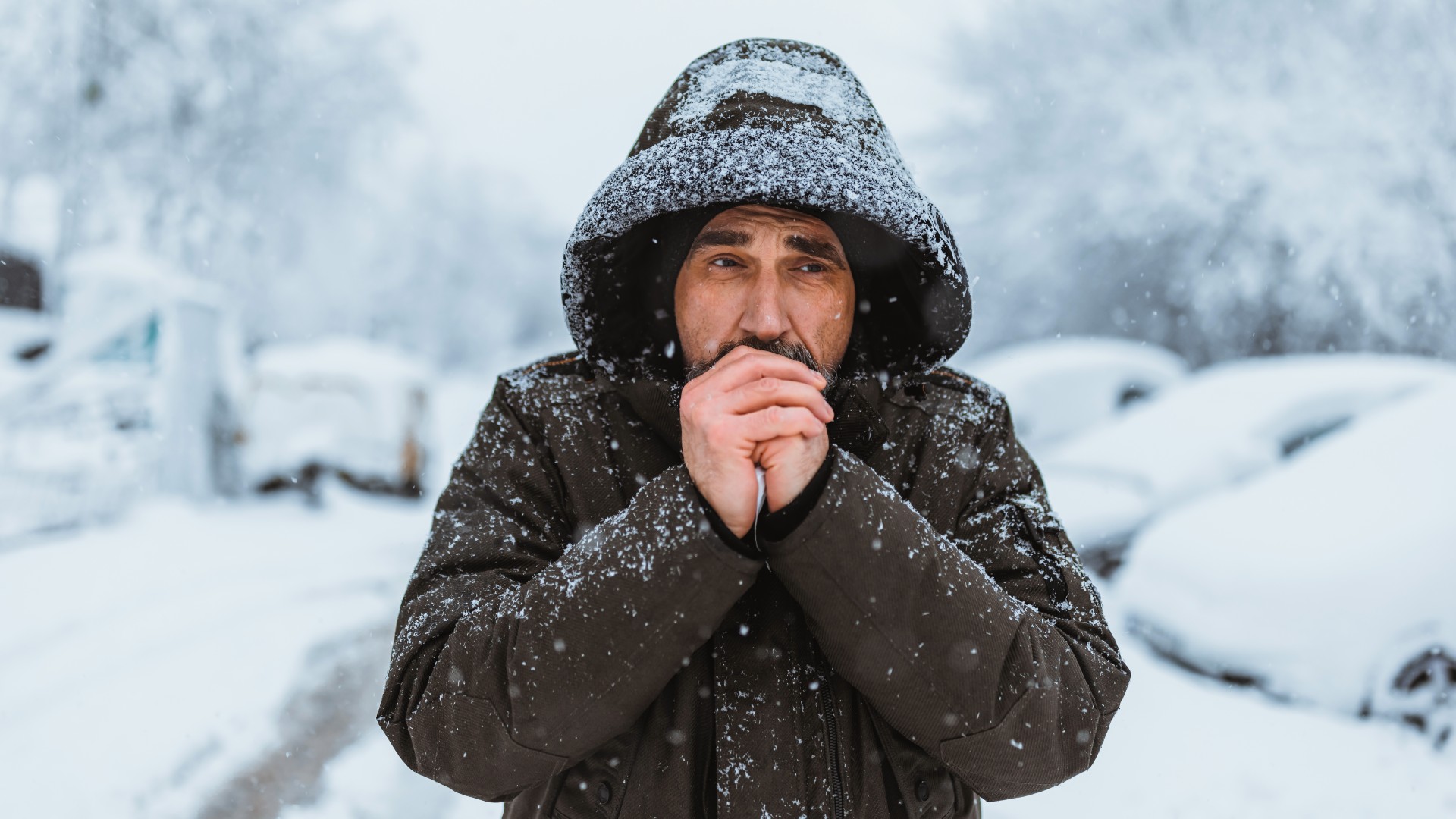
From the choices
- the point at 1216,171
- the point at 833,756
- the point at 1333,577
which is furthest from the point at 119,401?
the point at 1216,171

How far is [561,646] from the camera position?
1.10 metres

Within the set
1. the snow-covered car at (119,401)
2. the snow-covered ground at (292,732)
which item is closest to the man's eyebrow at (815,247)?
the snow-covered ground at (292,732)

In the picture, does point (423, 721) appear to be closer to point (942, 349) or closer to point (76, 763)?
point (942, 349)

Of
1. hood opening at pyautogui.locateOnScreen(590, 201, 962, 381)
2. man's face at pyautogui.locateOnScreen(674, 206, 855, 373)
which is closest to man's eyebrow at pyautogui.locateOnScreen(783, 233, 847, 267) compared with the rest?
man's face at pyautogui.locateOnScreen(674, 206, 855, 373)

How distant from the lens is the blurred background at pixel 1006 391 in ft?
10.5

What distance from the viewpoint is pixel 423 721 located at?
1162 mm

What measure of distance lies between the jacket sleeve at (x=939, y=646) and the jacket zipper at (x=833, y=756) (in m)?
0.07

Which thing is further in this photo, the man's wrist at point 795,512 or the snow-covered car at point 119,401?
the snow-covered car at point 119,401

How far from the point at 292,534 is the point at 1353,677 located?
701 centimetres

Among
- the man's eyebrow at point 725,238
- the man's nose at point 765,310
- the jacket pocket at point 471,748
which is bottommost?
the jacket pocket at point 471,748

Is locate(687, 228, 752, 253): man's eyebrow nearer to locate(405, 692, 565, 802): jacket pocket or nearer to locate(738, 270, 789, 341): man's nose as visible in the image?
locate(738, 270, 789, 341): man's nose

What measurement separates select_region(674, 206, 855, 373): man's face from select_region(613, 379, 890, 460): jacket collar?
0.11 m

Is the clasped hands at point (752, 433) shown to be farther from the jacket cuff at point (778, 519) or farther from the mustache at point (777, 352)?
the mustache at point (777, 352)

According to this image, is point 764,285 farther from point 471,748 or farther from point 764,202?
point 471,748
